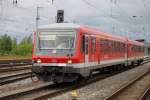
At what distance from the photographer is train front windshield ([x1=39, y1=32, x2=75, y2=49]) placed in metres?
16.8

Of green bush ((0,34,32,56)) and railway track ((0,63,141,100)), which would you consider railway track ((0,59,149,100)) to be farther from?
green bush ((0,34,32,56))

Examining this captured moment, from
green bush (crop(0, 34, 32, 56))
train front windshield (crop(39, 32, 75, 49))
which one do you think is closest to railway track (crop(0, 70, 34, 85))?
train front windshield (crop(39, 32, 75, 49))

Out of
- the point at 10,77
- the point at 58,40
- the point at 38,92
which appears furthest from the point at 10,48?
the point at 38,92

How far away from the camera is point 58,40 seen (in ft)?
55.6

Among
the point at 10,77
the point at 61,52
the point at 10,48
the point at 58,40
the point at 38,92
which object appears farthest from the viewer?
the point at 10,48

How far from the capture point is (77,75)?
16844 mm

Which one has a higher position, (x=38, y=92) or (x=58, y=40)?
(x=58, y=40)

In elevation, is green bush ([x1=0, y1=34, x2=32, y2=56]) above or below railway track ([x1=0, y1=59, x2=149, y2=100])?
above

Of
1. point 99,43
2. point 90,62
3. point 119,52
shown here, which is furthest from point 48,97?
point 119,52

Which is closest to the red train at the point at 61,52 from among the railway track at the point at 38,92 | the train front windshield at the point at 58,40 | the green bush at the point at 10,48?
the train front windshield at the point at 58,40

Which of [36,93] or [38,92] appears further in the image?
[38,92]

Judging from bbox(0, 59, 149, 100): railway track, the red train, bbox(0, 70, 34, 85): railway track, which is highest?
the red train

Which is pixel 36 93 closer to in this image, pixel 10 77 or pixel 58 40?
pixel 58 40

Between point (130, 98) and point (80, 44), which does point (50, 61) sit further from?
point (130, 98)
